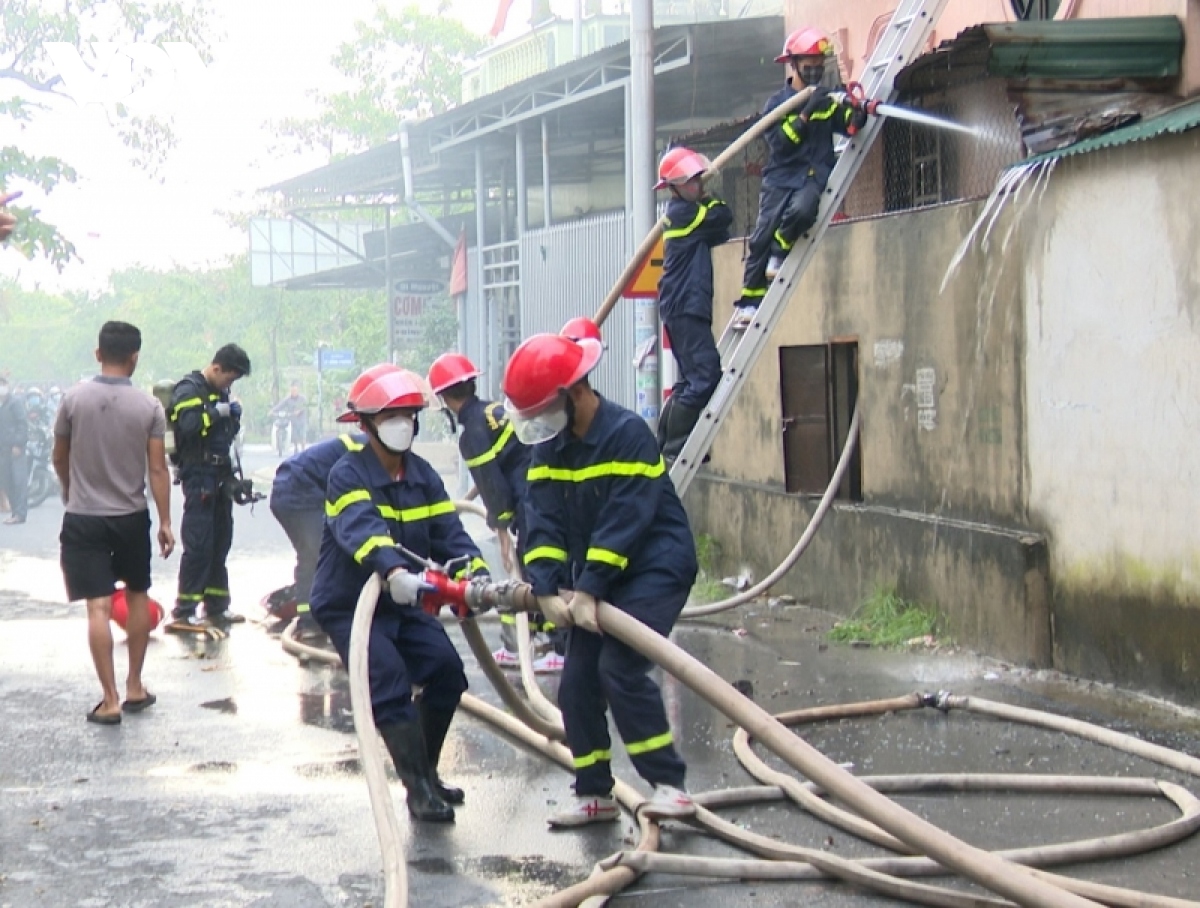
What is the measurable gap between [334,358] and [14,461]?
23.3m

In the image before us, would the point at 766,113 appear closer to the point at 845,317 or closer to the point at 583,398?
the point at 845,317

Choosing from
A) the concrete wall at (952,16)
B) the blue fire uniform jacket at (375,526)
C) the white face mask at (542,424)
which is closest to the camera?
the white face mask at (542,424)

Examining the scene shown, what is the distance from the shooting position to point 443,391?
8516mm

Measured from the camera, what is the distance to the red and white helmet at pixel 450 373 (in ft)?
28.0

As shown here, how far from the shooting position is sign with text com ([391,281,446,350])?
29.7 m

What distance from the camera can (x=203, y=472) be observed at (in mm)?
10742

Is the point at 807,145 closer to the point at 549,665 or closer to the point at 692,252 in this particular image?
the point at 692,252

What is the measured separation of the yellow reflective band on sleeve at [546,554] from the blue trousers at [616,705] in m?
0.26

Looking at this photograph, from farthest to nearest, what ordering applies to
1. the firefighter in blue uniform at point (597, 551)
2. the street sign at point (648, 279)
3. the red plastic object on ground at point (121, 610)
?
the street sign at point (648, 279), the red plastic object on ground at point (121, 610), the firefighter in blue uniform at point (597, 551)

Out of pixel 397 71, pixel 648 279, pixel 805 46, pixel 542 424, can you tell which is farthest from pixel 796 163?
pixel 397 71

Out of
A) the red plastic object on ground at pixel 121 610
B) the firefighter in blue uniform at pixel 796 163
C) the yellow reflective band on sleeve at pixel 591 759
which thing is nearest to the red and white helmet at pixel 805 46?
the firefighter in blue uniform at pixel 796 163

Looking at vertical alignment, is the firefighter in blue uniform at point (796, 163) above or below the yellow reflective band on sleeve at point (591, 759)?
above

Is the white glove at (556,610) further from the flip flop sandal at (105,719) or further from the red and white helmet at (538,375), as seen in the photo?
the flip flop sandal at (105,719)

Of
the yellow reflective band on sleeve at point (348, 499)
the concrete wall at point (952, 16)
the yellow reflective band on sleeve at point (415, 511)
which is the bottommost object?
the yellow reflective band on sleeve at point (415, 511)
